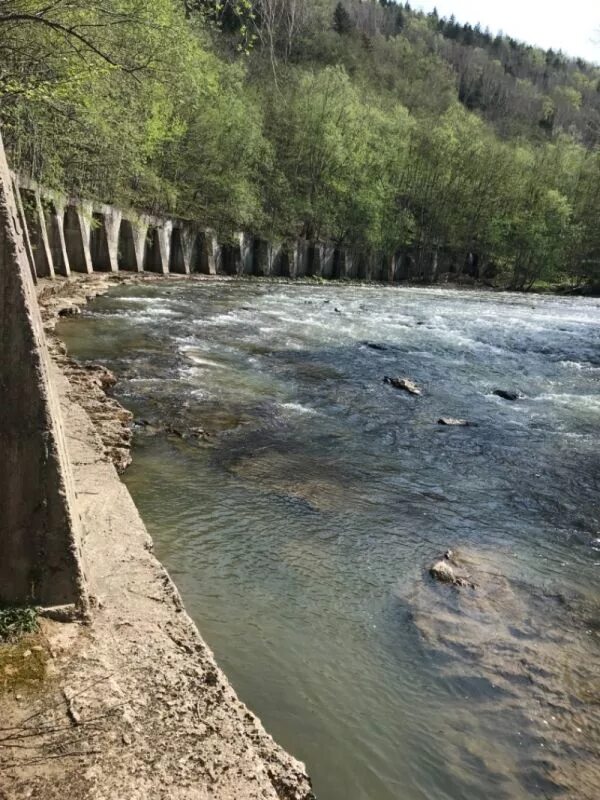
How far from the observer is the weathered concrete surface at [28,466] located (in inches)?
126

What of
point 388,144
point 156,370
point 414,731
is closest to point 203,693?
point 414,731

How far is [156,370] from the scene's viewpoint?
39.3ft

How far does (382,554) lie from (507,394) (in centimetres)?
860

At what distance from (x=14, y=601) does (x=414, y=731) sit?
102 inches

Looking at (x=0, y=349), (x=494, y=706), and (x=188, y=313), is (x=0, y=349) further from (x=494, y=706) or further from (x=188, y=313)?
(x=188, y=313)

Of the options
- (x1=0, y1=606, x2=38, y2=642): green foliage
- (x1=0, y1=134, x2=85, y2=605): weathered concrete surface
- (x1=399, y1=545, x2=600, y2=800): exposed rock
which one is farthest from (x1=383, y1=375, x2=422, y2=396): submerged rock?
(x1=0, y1=606, x2=38, y2=642): green foliage

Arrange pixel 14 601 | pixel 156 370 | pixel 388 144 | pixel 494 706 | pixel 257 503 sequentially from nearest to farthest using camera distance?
pixel 14 601
pixel 494 706
pixel 257 503
pixel 156 370
pixel 388 144

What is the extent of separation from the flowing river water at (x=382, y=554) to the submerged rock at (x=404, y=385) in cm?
40

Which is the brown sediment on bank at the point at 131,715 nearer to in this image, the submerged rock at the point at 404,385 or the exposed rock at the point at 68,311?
the submerged rock at the point at 404,385

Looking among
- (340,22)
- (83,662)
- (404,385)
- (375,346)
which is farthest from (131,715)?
(340,22)

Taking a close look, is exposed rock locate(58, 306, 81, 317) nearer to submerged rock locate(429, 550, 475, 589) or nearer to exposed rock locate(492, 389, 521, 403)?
exposed rock locate(492, 389, 521, 403)

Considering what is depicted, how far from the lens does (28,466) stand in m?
3.33

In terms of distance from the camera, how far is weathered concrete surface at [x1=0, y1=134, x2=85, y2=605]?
320cm

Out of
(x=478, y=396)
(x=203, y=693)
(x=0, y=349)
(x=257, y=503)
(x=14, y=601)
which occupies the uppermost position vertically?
(x=0, y=349)
